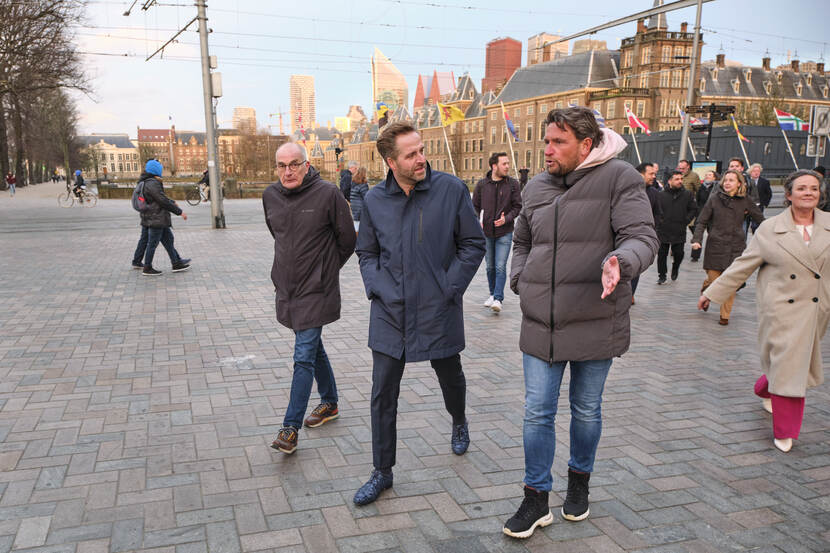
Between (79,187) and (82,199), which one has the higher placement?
(79,187)

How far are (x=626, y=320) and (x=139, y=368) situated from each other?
420cm

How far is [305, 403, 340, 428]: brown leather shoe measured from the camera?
4.10 meters

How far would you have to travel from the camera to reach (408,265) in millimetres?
3041

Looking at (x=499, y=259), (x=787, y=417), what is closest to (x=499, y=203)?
(x=499, y=259)

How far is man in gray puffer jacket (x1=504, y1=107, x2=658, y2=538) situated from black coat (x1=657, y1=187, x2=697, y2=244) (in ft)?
23.8

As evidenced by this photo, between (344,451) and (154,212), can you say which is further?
(154,212)

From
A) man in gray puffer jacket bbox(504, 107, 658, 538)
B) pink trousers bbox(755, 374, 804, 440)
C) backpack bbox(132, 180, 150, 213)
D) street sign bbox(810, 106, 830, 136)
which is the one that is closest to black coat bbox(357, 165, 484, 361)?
man in gray puffer jacket bbox(504, 107, 658, 538)

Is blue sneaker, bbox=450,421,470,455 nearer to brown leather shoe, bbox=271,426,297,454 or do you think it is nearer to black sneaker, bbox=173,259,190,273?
brown leather shoe, bbox=271,426,297,454

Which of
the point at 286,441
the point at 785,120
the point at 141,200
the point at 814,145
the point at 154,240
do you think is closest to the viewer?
the point at 286,441

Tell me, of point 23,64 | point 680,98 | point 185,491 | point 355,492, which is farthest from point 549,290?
point 680,98

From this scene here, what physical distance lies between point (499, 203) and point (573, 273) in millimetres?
4779

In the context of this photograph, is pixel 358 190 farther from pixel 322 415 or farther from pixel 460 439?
pixel 460 439

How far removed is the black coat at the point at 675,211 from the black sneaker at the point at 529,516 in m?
7.41

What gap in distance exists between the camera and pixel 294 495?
3.20 m
